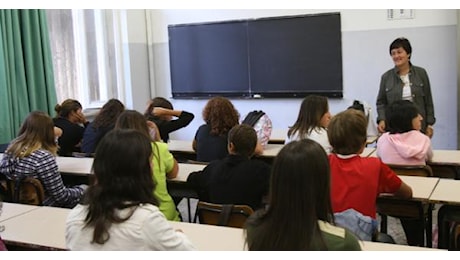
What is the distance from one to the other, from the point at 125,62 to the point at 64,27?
3.10 feet

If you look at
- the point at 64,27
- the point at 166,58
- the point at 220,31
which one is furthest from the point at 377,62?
the point at 64,27

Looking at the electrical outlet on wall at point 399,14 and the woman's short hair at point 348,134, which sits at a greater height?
the electrical outlet on wall at point 399,14

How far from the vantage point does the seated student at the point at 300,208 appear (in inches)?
56.1

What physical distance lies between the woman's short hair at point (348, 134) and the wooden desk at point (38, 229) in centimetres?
124

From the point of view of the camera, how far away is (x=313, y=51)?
6.01 metres

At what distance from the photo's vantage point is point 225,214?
2.36m

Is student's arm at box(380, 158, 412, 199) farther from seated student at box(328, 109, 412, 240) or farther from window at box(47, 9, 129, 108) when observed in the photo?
window at box(47, 9, 129, 108)

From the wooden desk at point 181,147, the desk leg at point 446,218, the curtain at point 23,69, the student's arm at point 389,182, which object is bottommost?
the desk leg at point 446,218

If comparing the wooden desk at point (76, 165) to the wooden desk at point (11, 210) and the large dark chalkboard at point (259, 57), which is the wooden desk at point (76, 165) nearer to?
the wooden desk at point (11, 210)

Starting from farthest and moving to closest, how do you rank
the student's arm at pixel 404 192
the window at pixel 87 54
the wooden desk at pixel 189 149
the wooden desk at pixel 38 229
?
the window at pixel 87 54
the wooden desk at pixel 189 149
the student's arm at pixel 404 192
the wooden desk at pixel 38 229

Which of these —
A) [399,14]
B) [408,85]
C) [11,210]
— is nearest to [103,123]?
[11,210]

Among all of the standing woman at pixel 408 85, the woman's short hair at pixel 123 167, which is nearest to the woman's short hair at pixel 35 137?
the woman's short hair at pixel 123 167

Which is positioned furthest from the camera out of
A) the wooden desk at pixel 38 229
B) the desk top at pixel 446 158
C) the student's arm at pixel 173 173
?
the desk top at pixel 446 158
